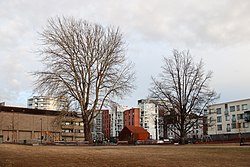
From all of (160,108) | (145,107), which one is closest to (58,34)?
(160,108)

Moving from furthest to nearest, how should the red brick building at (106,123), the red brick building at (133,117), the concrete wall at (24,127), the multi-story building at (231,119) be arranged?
the red brick building at (106,123), the red brick building at (133,117), the multi-story building at (231,119), the concrete wall at (24,127)

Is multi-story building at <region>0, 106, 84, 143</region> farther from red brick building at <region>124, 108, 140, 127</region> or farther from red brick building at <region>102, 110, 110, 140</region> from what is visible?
red brick building at <region>102, 110, 110, 140</region>

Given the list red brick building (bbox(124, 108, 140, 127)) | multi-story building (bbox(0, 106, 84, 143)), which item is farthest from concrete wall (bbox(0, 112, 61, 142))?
red brick building (bbox(124, 108, 140, 127))

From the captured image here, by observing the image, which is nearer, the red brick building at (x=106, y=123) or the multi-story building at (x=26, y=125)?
the multi-story building at (x=26, y=125)

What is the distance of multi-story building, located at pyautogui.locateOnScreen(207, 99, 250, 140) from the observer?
338 feet

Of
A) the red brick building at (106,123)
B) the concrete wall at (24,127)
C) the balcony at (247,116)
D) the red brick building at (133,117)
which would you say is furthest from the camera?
the red brick building at (106,123)

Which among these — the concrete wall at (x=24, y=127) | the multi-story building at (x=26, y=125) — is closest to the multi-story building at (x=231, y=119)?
the multi-story building at (x=26, y=125)

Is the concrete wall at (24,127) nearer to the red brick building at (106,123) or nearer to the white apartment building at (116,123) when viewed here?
the white apartment building at (116,123)

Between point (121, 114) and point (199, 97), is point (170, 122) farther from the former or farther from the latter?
point (121, 114)

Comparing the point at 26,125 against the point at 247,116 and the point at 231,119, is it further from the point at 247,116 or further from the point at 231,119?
the point at 247,116

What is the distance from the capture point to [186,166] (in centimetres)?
1653

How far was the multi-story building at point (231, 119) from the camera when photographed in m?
103

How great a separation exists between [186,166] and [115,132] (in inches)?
6635

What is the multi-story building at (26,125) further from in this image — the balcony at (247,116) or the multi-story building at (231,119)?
the balcony at (247,116)
